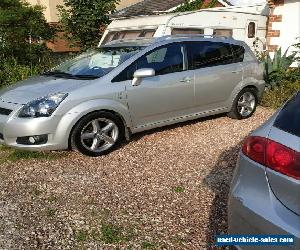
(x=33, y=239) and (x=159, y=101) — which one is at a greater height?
(x=159, y=101)

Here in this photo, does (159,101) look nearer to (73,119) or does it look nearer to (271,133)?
(73,119)

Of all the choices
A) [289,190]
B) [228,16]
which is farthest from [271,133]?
[228,16]

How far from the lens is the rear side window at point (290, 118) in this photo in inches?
93.4

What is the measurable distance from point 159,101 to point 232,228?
3.71 meters

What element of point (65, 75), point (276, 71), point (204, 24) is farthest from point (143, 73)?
point (204, 24)

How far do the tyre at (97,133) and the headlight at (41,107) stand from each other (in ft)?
1.35

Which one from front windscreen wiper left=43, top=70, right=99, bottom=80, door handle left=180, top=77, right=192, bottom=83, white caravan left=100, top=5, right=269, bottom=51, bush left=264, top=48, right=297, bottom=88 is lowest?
bush left=264, top=48, right=297, bottom=88

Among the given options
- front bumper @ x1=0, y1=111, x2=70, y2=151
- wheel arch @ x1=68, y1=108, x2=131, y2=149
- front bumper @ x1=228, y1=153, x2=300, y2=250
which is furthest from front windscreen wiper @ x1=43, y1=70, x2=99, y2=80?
front bumper @ x1=228, y1=153, x2=300, y2=250

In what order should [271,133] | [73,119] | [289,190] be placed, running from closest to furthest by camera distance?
[289,190] < [271,133] < [73,119]

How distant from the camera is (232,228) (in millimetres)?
2619

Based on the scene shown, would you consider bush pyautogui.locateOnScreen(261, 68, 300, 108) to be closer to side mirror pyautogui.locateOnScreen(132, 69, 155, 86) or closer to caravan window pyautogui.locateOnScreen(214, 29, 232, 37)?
caravan window pyautogui.locateOnScreen(214, 29, 232, 37)

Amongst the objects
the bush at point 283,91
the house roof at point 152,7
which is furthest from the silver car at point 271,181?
the house roof at point 152,7

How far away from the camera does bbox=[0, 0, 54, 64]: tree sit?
37.2 ft

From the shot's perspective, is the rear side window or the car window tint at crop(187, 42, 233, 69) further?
the car window tint at crop(187, 42, 233, 69)
